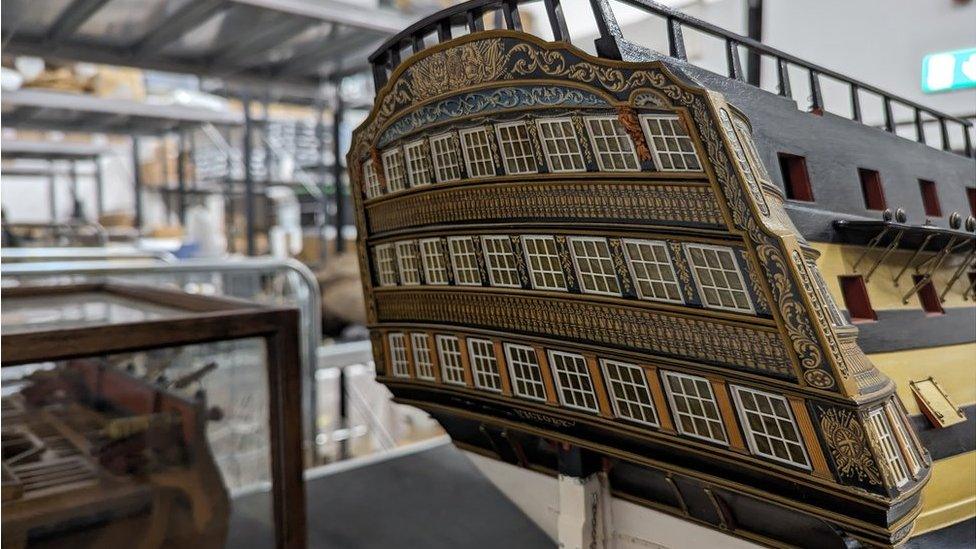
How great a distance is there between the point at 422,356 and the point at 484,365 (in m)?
0.18

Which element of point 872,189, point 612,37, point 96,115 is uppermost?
point 96,115

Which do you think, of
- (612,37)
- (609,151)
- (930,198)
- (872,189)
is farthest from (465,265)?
(930,198)

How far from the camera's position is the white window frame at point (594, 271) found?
1.13 meters

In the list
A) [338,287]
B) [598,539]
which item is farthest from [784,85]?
[338,287]

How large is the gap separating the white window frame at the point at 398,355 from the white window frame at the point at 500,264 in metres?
0.31

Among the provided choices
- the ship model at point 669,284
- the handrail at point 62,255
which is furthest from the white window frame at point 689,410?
the handrail at point 62,255

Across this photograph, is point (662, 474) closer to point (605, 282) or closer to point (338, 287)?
point (605, 282)

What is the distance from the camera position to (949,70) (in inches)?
63.5

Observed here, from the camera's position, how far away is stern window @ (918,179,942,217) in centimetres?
163

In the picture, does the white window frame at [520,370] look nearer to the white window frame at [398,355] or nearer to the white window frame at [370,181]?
the white window frame at [398,355]

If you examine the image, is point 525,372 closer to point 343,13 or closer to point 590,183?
point 590,183

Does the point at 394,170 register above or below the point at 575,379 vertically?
above

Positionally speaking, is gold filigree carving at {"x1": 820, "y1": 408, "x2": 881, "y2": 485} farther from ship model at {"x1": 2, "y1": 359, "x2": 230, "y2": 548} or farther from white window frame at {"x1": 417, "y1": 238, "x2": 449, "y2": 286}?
ship model at {"x1": 2, "y1": 359, "x2": 230, "y2": 548}

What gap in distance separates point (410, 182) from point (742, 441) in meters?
0.74
